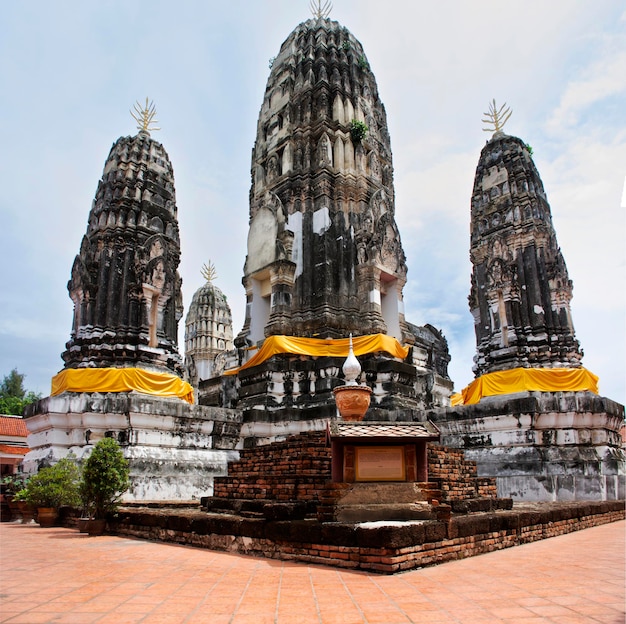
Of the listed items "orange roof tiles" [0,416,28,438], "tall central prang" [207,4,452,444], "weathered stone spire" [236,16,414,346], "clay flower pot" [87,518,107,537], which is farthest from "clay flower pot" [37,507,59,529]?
"orange roof tiles" [0,416,28,438]

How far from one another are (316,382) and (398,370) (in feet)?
8.47

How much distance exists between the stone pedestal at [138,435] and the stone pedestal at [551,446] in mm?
7896

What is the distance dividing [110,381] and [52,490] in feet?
13.4

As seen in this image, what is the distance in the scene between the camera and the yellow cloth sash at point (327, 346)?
16.9 metres

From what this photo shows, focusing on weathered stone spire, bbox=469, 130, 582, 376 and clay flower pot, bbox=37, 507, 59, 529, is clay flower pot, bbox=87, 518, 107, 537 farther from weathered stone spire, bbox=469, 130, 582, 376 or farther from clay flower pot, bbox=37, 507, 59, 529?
weathered stone spire, bbox=469, 130, 582, 376

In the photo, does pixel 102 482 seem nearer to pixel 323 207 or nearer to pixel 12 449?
pixel 323 207

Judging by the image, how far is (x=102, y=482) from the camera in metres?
10.1

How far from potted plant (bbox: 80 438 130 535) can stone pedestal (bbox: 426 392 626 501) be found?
9.88m

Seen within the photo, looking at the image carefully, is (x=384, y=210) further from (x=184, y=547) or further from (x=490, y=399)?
(x=184, y=547)

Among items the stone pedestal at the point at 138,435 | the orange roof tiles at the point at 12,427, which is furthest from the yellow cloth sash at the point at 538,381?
the orange roof tiles at the point at 12,427

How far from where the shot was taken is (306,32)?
921 inches

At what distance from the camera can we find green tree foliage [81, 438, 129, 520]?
10.2 meters

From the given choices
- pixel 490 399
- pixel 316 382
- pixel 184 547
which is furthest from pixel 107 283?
pixel 490 399

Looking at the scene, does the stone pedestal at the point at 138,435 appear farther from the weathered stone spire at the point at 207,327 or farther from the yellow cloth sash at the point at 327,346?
the weathered stone spire at the point at 207,327
